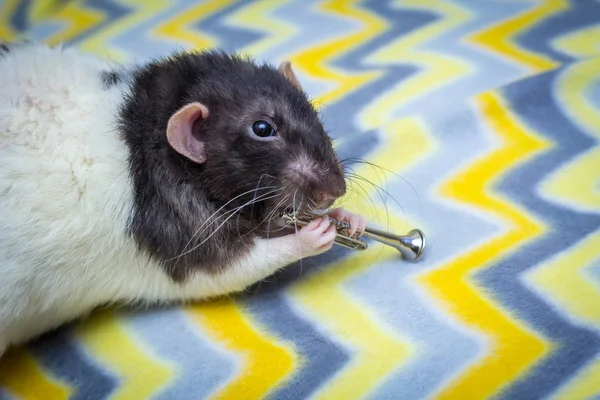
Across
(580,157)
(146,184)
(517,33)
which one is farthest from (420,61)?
(146,184)

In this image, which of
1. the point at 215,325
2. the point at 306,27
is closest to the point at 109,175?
the point at 215,325

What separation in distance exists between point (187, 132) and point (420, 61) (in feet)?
4.43

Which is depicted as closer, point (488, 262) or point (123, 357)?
point (123, 357)

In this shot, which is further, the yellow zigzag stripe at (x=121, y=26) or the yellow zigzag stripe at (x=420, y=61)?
the yellow zigzag stripe at (x=121, y=26)

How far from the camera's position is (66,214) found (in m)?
1.52

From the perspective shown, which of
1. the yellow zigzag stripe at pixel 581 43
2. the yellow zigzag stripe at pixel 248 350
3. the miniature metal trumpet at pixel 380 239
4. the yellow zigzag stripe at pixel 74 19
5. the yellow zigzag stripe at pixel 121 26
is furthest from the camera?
the yellow zigzag stripe at pixel 74 19

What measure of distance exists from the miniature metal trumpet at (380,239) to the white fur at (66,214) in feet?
0.42

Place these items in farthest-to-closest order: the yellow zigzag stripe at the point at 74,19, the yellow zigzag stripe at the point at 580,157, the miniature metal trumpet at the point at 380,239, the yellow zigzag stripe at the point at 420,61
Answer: the yellow zigzag stripe at the point at 74,19, the yellow zigzag stripe at the point at 420,61, the yellow zigzag stripe at the point at 580,157, the miniature metal trumpet at the point at 380,239

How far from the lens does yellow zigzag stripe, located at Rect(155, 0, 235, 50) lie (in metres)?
2.84

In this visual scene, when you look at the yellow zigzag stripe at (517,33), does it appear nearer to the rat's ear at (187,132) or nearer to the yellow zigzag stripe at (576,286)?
the yellow zigzag stripe at (576,286)

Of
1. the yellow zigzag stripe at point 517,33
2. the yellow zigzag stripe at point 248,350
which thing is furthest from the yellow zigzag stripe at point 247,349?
the yellow zigzag stripe at point 517,33

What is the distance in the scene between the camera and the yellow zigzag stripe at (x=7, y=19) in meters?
2.84

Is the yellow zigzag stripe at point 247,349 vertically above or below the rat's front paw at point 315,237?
below

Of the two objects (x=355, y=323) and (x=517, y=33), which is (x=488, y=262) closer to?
(x=355, y=323)
